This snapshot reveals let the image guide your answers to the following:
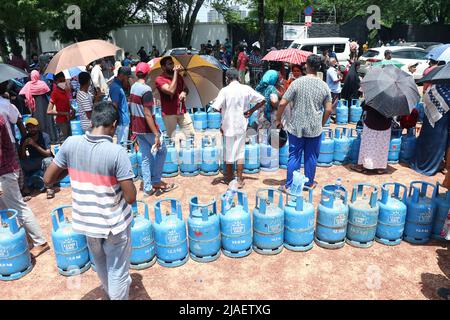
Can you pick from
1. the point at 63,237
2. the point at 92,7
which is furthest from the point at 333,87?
the point at 92,7

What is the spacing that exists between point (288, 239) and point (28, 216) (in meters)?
2.99

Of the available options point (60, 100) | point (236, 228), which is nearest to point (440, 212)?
point (236, 228)

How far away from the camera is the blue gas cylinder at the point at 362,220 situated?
4.22 metres

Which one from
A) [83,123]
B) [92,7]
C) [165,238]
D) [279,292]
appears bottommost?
[279,292]

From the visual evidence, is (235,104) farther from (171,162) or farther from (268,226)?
(268,226)

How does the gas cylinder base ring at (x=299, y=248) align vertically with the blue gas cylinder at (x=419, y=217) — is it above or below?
below

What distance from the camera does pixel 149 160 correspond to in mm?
5676

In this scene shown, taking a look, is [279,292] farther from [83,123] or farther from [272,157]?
[83,123]

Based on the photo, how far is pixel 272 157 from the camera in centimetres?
666

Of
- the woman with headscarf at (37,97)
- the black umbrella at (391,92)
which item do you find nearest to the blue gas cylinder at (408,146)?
the black umbrella at (391,92)

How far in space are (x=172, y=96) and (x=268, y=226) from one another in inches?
114

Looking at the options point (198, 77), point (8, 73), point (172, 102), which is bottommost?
point (172, 102)

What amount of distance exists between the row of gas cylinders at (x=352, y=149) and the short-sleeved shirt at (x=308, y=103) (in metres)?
1.73

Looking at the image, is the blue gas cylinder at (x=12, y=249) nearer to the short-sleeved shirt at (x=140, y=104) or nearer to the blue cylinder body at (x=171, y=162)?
the short-sleeved shirt at (x=140, y=104)
